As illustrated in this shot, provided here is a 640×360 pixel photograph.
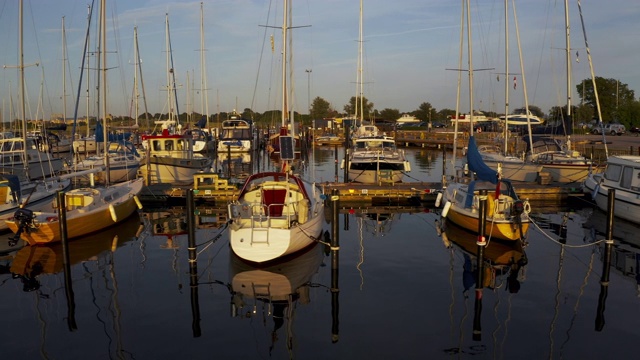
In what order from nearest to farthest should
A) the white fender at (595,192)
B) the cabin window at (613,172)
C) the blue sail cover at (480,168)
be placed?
the blue sail cover at (480,168)
the cabin window at (613,172)
the white fender at (595,192)

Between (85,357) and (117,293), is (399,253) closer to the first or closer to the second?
(117,293)

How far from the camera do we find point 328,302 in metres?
12.3

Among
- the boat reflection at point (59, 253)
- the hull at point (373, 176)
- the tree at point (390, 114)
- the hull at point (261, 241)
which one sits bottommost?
the boat reflection at point (59, 253)

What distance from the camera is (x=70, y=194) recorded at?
18.3 m

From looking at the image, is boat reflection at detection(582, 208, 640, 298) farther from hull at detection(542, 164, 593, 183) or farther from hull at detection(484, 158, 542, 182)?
hull at detection(484, 158, 542, 182)

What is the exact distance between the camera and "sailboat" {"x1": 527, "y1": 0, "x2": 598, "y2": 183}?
2706cm

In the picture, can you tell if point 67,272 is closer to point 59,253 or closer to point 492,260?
point 59,253

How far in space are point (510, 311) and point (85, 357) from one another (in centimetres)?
875

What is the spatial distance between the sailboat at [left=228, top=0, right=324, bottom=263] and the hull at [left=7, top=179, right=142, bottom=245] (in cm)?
570

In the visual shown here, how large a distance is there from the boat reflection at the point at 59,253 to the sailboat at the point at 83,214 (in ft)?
0.92

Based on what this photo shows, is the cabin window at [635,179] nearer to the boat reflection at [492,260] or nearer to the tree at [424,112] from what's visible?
the boat reflection at [492,260]

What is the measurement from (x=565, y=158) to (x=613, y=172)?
6876 millimetres

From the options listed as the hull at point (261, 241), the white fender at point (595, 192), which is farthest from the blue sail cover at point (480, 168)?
the hull at point (261, 241)

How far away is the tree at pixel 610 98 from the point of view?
247ft
